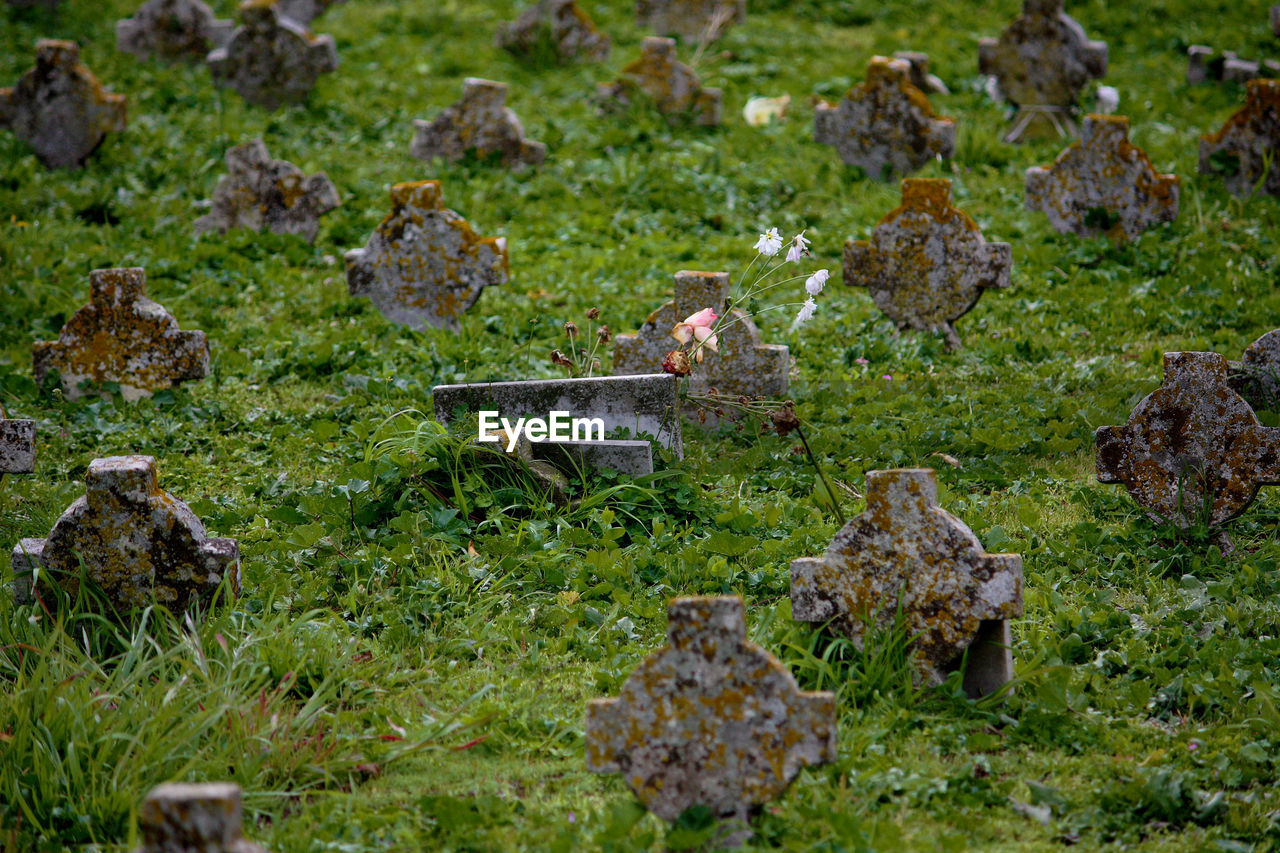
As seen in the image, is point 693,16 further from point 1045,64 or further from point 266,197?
point 266,197

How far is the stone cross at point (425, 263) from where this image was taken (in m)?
7.57

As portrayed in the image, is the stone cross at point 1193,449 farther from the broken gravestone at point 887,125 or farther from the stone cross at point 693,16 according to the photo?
the stone cross at point 693,16

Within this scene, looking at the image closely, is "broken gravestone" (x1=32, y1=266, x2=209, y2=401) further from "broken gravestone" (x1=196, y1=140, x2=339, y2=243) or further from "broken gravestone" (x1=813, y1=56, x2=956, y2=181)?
"broken gravestone" (x1=813, y1=56, x2=956, y2=181)

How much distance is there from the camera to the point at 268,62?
11.1 metres

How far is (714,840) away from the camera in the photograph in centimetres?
322

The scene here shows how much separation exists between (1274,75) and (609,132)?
6.42m

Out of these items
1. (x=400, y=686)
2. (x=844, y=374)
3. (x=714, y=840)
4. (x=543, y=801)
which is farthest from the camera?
(x=844, y=374)

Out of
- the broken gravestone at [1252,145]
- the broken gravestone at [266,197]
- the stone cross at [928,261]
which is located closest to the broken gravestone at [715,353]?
the stone cross at [928,261]

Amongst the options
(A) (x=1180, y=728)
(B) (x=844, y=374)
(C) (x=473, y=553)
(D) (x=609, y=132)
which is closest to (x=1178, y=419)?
(A) (x=1180, y=728)

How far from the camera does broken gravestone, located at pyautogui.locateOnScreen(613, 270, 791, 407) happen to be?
6.40 metres

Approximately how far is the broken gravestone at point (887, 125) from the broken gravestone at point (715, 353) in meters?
4.02

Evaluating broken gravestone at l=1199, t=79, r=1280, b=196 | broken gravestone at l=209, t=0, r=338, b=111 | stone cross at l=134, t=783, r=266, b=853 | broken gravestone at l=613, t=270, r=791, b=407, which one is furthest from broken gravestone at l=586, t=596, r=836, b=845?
broken gravestone at l=209, t=0, r=338, b=111

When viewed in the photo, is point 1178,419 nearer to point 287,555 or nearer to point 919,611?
point 919,611

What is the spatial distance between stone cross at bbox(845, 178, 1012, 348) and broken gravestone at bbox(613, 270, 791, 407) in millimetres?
1203
